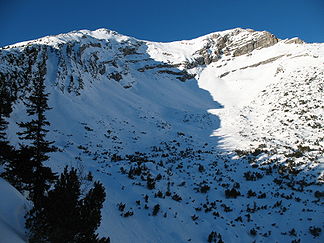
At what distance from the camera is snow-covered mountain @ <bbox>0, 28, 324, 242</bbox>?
1178 centimetres

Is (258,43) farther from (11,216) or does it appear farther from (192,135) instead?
(11,216)

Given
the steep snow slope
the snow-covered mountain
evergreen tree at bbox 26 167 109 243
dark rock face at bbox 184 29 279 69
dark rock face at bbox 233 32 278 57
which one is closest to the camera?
the steep snow slope

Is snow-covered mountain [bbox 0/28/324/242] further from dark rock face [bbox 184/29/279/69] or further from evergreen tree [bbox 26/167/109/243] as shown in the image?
dark rock face [bbox 184/29/279/69]

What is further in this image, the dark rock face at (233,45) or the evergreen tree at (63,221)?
the dark rock face at (233,45)

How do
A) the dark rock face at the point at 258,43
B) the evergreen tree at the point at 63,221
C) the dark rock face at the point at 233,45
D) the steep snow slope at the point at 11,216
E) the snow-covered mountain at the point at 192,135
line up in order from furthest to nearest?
the dark rock face at the point at 233,45 → the dark rock face at the point at 258,43 → the snow-covered mountain at the point at 192,135 → the evergreen tree at the point at 63,221 → the steep snow slope at the point at 11,216

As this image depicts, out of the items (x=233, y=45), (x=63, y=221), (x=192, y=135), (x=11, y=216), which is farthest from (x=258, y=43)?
(x=11, y=216)

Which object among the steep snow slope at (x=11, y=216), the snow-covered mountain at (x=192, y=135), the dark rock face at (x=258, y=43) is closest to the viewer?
the steep snow slope at (x=11, y=216)

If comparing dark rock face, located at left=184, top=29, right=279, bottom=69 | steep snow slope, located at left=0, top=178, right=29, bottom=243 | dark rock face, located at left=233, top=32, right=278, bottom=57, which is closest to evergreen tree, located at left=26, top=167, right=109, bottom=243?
steep snow slope, located at left=0, top=178, right=29, bottom=243

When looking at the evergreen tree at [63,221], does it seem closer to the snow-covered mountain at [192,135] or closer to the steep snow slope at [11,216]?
the steep snow slope at [11,216]

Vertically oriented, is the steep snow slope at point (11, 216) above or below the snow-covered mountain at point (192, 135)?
below

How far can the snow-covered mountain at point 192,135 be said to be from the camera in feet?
38.7

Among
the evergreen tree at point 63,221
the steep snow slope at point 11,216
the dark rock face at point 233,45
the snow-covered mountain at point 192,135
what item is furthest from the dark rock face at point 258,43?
the steep snow slope at point 11,216

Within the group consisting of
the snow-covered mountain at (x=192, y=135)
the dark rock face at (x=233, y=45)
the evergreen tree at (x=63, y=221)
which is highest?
the dark rock face at (x=233, y=45)

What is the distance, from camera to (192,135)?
111 ft
